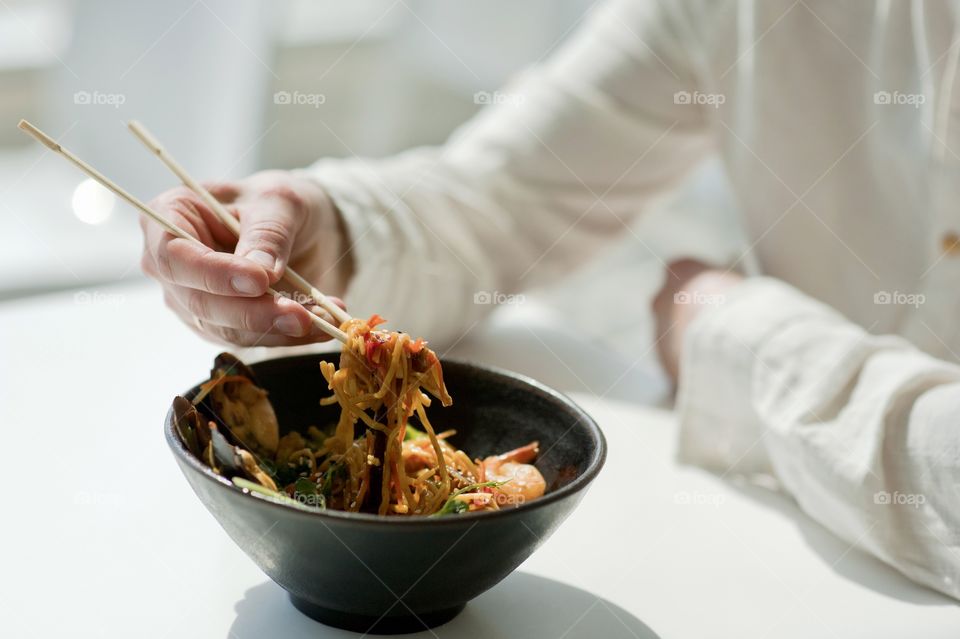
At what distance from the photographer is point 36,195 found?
10.3ft

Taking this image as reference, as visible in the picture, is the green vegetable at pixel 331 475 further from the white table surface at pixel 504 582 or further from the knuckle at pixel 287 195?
the knuckle at pixel 287 195

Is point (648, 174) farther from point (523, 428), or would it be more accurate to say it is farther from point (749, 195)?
point (523, 428)

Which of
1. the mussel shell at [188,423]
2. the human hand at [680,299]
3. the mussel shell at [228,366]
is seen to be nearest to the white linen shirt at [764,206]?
the human hand at [680,299]

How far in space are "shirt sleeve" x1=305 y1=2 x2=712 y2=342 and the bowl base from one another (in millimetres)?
633

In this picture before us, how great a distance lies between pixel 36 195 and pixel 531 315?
2.12 meters

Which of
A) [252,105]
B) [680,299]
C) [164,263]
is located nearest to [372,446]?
[164,263]

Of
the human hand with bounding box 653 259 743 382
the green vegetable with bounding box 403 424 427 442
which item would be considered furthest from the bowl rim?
the human hand with bounding box 653 259 743 382

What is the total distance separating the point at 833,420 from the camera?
106cm

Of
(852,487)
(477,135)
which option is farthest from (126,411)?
(852,487)

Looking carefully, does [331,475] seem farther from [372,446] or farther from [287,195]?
[287,195]

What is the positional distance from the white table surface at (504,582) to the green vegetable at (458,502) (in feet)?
0.31

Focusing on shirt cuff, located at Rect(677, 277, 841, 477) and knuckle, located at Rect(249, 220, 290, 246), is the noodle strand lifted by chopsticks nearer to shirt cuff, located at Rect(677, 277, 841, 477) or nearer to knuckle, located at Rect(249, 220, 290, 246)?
knuckle, located at Rect(249, 220, 290, 246)

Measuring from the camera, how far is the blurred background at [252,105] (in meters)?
2.05

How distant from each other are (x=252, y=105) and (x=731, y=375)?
2.22 meters
